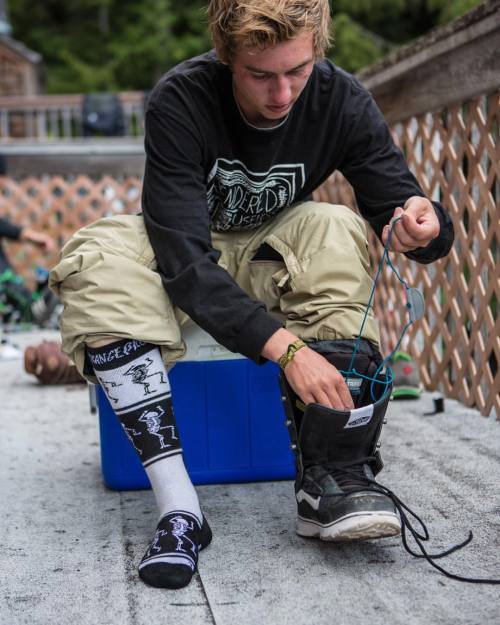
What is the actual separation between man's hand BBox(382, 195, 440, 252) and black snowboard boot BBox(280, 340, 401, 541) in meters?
0.17

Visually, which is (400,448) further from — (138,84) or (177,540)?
(138,84)

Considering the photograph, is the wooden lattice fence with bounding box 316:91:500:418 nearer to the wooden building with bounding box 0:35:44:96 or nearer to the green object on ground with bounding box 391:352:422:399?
the green object on ground with bounding box 391:352:422:399

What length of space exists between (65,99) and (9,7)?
6013 millimetres

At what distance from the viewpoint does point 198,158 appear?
126cm

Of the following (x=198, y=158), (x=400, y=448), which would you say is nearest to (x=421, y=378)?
(x=400, y=448)

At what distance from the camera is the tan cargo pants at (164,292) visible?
120 centimetres

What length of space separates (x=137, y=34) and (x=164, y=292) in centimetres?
1185

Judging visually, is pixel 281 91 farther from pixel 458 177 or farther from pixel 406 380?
pixel 406 380

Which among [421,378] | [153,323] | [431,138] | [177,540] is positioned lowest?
[421,378]

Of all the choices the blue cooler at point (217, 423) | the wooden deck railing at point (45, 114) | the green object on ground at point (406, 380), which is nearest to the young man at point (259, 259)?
the blue cooler at point (217, 423)

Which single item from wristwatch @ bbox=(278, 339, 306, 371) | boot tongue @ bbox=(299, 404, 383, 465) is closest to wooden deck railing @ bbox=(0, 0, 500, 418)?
boot tongue @ bbox=(299, 404, 383, 465)

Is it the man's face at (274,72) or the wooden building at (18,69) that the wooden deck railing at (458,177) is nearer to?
the man's face at (274,72)

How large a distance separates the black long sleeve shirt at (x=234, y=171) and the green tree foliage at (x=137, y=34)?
8.83 m

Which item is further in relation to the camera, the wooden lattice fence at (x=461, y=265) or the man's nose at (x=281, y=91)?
the wooden lattice fence at (x=461, y=265)
